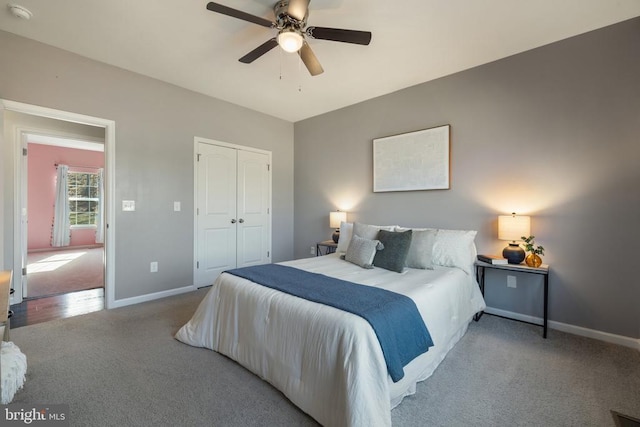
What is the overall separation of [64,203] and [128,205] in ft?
18.7

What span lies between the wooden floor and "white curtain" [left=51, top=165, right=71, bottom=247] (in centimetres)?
471

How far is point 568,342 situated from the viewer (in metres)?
2.45

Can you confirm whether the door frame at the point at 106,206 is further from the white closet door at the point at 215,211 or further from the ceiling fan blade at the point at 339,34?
the ceiling fan blade at the point at 339,34

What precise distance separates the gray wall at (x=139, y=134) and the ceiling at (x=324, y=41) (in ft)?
0.65

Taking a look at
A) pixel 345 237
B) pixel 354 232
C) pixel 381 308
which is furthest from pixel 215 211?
pixel 381 308

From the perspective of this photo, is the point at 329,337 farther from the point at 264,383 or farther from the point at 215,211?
the point at 215,211

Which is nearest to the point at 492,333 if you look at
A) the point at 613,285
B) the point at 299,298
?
the point at 613,285

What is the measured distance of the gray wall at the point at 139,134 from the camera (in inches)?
109

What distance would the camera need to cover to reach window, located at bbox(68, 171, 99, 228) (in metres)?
7.37

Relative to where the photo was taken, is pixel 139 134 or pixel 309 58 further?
pixel 139 134

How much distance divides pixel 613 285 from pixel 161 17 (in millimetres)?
4540

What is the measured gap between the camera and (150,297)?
3.50m

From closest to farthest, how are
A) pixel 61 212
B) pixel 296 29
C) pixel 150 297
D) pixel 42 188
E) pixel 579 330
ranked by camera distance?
1. pixel 296 29
2. pixel 579 330
3. pixel 150 297
4. pixel 42 188
5. pixel 61 212

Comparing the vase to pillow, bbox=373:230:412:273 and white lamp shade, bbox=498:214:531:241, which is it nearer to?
white lamp shade, bbox=498:214:531:241
